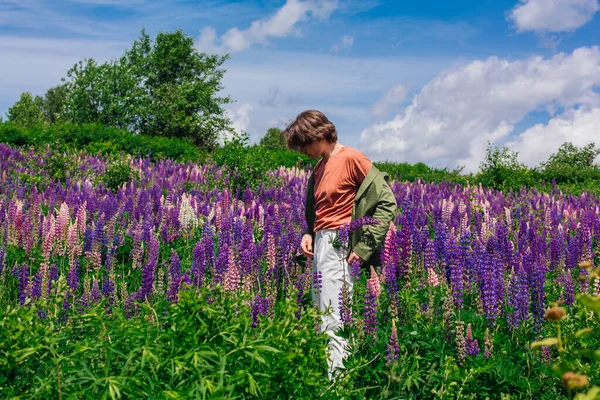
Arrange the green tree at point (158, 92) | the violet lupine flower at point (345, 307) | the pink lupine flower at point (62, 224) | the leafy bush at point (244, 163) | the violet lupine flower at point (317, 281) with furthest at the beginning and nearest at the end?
the green tree at point (158, 92)
the leafy bush at point (244, 163)
the pink lupine flower at point (62, 224)
the violet lupine flower at point (317, 281)
the violet lupine flower at point (345, 307)

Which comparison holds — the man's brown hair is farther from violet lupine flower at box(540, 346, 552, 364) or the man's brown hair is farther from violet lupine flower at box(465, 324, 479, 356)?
violet lupine flower at box(540, 346, 552, 364)

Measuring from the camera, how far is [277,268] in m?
6.66

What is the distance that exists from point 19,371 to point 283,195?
8752 mm

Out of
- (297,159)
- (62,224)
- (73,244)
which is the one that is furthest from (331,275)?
Result: (297,159)

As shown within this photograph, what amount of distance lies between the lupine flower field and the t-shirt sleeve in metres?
0.67

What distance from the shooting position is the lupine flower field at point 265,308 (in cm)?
301

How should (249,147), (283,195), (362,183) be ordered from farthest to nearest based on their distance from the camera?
(249,147), (283,195), (362,183)

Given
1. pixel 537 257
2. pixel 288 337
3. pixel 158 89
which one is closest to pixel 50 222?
pixel 288 337

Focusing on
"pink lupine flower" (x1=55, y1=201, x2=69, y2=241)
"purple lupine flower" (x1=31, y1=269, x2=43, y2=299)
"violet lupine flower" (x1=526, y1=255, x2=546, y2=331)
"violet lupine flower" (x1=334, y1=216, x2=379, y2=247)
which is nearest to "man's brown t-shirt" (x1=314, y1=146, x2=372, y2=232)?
"violet lupine flower" (x1=334, y1=216, x2=379, y2=247)

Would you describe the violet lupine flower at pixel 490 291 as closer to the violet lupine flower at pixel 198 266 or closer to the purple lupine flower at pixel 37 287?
the violet lupine flower at pixel 198 266

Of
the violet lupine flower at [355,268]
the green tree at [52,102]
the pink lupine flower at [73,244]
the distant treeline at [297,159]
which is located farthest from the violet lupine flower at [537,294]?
the green tree at [52,102]

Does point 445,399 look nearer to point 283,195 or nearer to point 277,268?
point 277,268

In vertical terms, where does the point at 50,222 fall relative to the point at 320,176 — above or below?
below

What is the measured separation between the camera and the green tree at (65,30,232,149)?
163 ft
